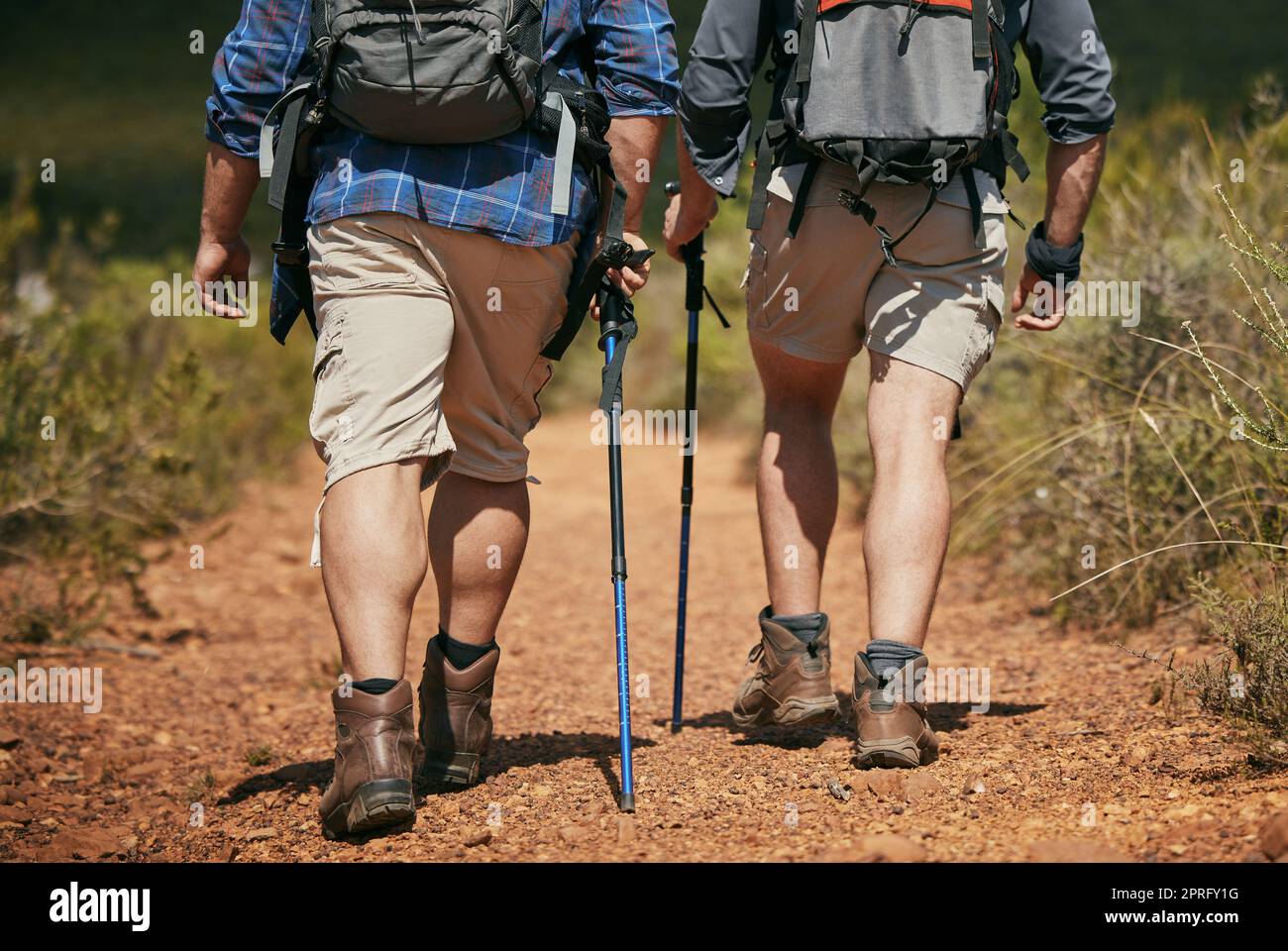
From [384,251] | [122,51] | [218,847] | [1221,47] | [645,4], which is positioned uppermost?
[122,51]

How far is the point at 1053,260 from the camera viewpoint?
3.39m

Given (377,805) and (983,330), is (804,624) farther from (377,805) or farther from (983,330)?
(377,805)

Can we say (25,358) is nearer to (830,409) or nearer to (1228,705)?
(830,409)

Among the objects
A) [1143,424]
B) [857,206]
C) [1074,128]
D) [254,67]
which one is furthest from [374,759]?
[1143,424]

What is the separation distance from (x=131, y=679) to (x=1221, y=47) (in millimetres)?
13078

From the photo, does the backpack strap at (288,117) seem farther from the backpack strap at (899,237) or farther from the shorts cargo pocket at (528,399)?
the backpack strap at (899,237)

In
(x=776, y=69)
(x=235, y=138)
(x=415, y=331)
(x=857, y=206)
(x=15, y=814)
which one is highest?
(x=776, y=69)

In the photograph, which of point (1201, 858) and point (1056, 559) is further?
point (1056, 559)

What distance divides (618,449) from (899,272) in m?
0.72

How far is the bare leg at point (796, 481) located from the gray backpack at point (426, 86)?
2.64 ft

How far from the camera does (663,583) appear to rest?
242 inches

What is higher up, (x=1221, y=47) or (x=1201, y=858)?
(x=1221, y=47)

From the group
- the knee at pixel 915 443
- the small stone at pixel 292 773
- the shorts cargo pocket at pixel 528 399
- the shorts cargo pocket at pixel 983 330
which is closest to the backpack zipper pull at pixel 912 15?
the shorts cargo pocket at pixel 983 330

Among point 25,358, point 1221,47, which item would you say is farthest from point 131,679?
point 1221,47
